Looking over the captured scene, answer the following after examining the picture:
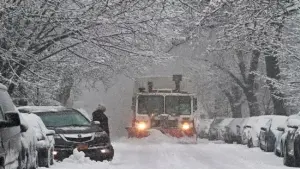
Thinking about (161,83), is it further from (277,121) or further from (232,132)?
(277,121)

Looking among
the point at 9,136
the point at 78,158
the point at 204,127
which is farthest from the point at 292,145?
the point at 204,127

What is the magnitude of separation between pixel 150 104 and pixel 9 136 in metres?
20.1

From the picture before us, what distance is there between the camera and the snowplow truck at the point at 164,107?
1117 inches

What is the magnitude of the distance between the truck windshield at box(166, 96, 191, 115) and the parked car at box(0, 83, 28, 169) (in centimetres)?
1868

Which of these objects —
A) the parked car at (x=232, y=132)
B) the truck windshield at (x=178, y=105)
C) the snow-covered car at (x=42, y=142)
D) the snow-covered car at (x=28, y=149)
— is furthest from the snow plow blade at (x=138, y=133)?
the snow-covered car at (x=28, y=149)

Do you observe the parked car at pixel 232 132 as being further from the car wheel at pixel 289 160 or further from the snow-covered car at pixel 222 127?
the car wheel at pixel 289 160

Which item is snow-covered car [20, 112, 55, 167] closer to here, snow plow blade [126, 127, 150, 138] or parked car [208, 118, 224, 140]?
snow plow blade [126, 127, 150, 138]

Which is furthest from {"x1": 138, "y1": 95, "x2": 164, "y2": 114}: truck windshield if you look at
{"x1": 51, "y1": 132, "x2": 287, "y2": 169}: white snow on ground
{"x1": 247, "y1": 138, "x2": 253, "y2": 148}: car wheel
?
{"x1": 51, "y1": 132, "x2": 287, "y2": 169}: white snow on ground

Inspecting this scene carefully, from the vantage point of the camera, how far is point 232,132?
32125 mm

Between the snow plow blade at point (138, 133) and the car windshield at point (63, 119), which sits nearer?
the car windshield at point (63, 119)

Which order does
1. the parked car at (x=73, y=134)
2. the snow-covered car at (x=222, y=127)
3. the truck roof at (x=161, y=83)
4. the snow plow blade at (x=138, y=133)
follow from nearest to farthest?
the parked car at (x=73, y=134), the snow plow blade at (x=138, y=133), the truck roof at (x=161, y=83), the snow-covered car at (x=222, y=127)

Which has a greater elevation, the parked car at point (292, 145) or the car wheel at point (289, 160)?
the parked car at point (292, 145)

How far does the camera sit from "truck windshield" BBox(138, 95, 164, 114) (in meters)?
28.8

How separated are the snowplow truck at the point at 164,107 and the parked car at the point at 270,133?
542cm
